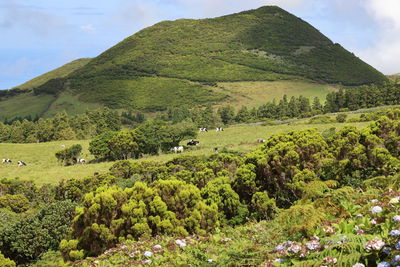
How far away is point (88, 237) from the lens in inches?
587

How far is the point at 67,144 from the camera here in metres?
79.2

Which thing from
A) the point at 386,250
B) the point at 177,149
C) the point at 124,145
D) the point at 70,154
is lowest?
the point at 177,149

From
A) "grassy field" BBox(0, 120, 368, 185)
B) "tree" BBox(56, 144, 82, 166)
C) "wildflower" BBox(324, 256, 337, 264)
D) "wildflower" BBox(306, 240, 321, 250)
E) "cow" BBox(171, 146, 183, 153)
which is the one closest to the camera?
"wildflower" BBox(324, 256, 337, 264)

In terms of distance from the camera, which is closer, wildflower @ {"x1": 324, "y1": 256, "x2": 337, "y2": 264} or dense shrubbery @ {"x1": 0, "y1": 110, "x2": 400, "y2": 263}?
wildflower @ {"x1": 324, "y1": 256, "x2": 337, "y2": 264}

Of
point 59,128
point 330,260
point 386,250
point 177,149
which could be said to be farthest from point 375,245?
point 59,128

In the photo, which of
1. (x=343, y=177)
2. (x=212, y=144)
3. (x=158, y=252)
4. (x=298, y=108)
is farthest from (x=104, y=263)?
(x=298, y=108)

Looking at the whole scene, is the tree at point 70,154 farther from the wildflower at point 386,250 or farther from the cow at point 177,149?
the wildflower at point 386,250

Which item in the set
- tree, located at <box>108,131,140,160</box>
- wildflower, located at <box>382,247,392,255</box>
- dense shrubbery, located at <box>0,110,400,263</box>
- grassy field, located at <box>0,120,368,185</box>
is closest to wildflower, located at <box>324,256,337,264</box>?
wildflower, located at <box>382,247,392,255</box>

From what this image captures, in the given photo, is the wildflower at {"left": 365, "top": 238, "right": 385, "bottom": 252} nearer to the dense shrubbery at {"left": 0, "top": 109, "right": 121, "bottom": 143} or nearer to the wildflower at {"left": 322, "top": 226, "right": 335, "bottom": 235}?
the wildflower at {"left": 322, "top": 226, "right": 335, "bottom": 235}

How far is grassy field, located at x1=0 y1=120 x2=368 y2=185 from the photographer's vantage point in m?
49.1

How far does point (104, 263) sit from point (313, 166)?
16061 mm

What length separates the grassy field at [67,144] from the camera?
49091 millimetres

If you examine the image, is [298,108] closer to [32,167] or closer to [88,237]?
[32,167]

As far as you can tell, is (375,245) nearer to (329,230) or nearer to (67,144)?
(329,230)
